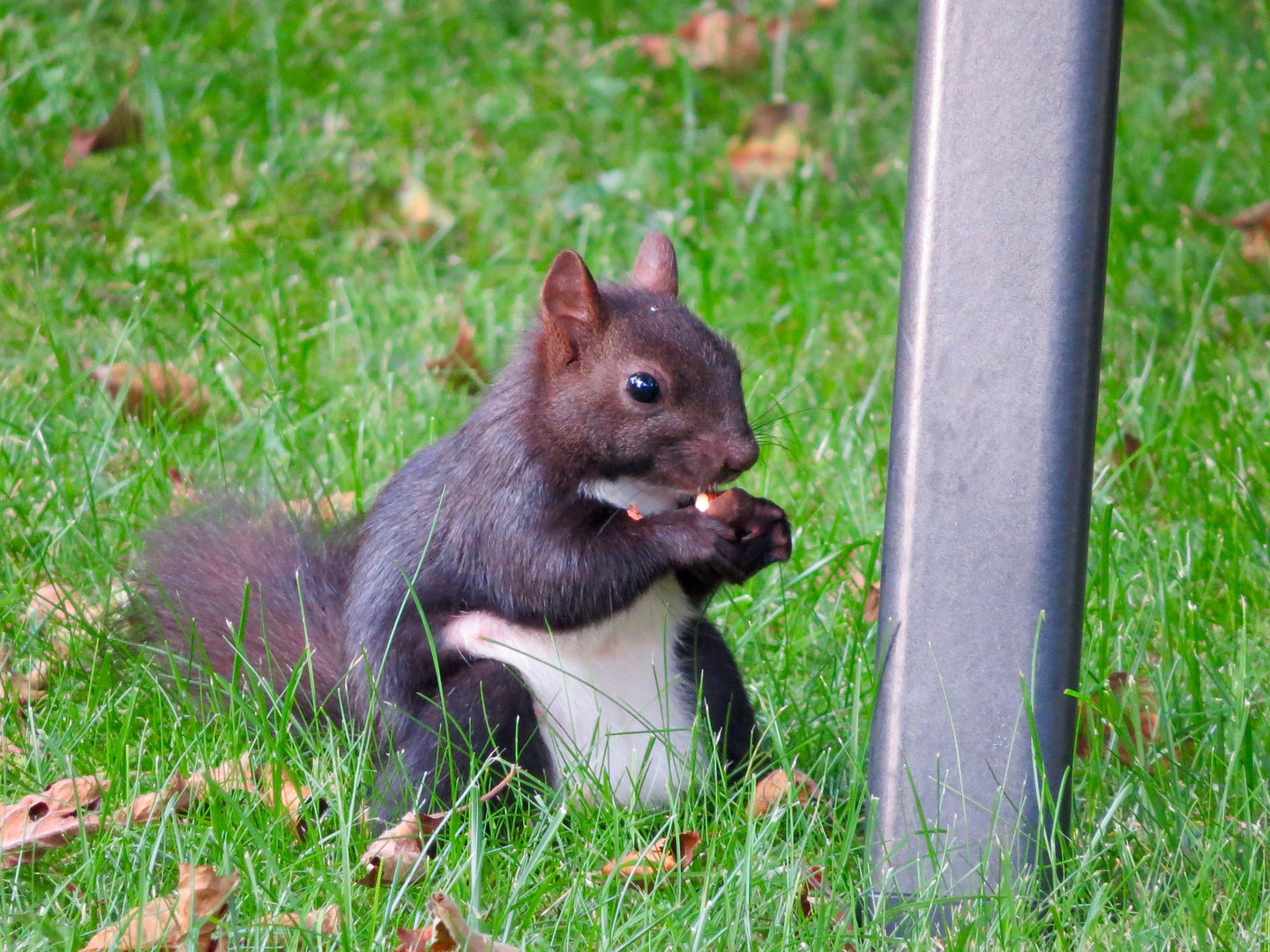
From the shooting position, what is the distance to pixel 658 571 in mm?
2049

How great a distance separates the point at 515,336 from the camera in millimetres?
2578

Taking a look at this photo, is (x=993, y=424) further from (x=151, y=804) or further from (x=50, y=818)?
(x=50, y=818)

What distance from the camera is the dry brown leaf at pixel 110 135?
14.3 ft

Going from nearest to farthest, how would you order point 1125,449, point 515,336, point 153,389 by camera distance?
point 515,336, point 1125,449, point 153,389

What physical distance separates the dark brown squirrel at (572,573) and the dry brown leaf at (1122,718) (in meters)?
0.49

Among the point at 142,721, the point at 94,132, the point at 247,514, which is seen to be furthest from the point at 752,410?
the point at 94,132

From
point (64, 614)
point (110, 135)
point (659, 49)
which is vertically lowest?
point (64, 614)

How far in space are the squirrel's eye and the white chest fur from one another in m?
0.28

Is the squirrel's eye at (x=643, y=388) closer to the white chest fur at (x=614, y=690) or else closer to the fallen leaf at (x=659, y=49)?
the white chest fur at (x=614, y=690)

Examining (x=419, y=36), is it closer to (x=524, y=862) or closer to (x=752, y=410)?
(x=752, y=410)

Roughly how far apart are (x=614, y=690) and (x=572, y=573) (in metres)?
0.21

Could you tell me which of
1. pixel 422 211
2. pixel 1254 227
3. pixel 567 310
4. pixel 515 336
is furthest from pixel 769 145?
pixel 567 310

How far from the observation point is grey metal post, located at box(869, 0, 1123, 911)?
164cm

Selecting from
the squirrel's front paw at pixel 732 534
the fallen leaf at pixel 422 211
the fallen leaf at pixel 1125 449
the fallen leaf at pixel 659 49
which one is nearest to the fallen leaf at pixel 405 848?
the squirrel's front paw at pixel 732 534
